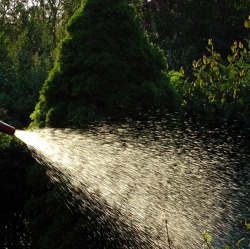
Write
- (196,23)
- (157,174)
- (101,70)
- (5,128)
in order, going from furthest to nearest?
1. (196,23)
2. (101,70)
3. (157,174)
4. (5,128)

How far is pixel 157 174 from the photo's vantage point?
481 centimetres

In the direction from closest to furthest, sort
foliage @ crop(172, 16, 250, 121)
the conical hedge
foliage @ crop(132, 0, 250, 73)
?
the conical hedge
foliage @ crop(172, 16, 250, 121)
foliage @ crop(132, 0, 250, 73)

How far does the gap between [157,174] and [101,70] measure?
3.83ft

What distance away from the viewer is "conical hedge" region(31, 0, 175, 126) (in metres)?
5.02

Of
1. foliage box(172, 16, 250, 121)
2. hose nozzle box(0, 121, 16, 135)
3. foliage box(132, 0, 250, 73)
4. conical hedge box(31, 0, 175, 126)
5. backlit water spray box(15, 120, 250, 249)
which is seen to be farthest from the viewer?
foliage box(132, 0, 250, 73)

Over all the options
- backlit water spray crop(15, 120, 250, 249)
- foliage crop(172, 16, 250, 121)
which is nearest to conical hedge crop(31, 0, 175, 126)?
backlit water spray crop(15, 120, 250, 249)

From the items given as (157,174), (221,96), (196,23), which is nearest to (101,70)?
(157,174)

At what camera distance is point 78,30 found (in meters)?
5.38

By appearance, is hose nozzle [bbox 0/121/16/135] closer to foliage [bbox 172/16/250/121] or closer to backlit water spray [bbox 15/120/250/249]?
backlit water spray [bbox 15/120/250/249]

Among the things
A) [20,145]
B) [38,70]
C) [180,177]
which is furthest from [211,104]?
[38,70]

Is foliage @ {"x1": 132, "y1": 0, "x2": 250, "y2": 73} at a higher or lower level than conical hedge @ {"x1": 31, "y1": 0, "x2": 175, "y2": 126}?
higher

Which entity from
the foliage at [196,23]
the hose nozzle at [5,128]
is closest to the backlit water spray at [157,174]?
the hose nozzle at [5,128]

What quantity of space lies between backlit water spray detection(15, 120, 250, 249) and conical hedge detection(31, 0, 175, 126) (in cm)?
21

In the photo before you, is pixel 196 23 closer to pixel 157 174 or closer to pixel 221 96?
pixel 221 96
